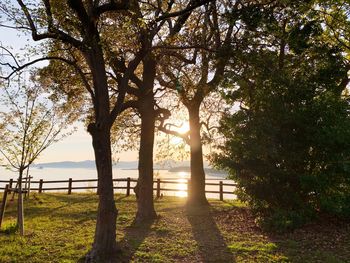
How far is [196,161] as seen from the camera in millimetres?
19188

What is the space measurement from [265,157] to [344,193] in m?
2.83

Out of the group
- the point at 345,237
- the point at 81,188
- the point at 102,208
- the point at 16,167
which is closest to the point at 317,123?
the point at 345,237

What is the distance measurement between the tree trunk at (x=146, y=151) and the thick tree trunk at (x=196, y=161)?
5128 millimetres

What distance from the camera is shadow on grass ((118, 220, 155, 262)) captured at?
9.07 m

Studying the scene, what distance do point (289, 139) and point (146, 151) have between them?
5949 mm

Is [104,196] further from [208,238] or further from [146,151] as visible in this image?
[146,151]

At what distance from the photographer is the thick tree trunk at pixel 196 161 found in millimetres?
18891

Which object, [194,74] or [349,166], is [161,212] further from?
[349,166]

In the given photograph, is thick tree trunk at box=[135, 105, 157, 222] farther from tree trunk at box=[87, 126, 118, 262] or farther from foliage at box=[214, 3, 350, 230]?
tree trunk at box=[87, 126, 118, 262]

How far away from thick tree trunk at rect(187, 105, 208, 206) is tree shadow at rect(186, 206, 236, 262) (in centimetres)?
255

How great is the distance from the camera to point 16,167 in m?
14.5

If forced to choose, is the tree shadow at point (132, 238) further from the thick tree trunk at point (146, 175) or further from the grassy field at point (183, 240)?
the thick tree trunk at point (146, 175)

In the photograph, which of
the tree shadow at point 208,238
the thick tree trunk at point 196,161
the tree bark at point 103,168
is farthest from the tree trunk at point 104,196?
the thick tree trunk at point 196,161

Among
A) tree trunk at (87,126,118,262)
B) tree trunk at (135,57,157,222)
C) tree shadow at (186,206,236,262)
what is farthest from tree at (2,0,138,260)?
tree trunk at (135,57,157,222)
